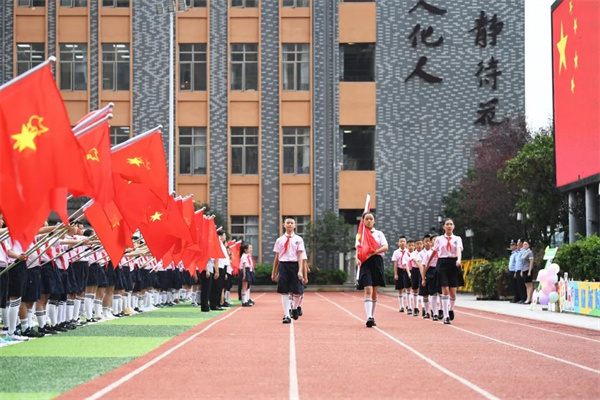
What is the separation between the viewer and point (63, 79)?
5700cm

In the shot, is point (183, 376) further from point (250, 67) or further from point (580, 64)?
point (250, 67)

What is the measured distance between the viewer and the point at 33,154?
10.5 meters

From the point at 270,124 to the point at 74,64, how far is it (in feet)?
36.0

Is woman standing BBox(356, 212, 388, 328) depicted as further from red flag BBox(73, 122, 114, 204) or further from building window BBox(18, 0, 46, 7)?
building window BBox(18, 0, 46, 7)

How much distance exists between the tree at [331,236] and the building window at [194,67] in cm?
1011

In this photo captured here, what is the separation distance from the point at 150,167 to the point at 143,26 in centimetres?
4235

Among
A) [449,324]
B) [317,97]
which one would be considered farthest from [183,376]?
[317,97]

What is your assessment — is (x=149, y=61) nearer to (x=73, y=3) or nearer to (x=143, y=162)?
(x=73, y=3)

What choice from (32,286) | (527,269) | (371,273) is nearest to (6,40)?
(527,269)

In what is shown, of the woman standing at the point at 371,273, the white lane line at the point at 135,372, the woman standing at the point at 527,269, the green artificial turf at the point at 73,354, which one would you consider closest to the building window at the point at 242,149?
the woman standing at the point at 527,269

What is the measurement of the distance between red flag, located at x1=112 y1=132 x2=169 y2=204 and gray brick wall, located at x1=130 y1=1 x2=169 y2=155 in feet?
135

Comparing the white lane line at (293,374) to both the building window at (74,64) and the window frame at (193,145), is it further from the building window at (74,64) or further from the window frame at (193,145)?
the building window at (74,64)

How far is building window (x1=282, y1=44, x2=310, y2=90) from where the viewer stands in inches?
2245

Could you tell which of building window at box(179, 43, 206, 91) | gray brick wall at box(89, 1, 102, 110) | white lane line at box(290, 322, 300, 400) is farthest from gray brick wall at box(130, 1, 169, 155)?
white lane line at box(290, 322, 300, 400)
